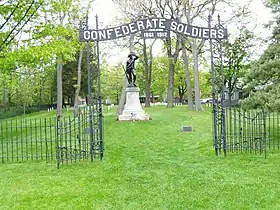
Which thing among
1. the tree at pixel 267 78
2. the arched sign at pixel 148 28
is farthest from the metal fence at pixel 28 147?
the tree at pixel 267 78

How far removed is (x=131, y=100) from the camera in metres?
20.4

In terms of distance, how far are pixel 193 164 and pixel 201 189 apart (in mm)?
2037

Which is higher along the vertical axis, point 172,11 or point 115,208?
point 172,11

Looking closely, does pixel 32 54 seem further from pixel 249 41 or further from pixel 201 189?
pixel 249 41

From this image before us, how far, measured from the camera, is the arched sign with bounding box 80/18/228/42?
28.7ft

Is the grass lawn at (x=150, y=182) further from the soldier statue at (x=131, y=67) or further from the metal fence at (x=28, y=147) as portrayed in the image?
the soldier statue at (x=131, y=67)

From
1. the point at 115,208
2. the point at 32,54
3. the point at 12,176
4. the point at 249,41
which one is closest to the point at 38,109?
the point at 249,41

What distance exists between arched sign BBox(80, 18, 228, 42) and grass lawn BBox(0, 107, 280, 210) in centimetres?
320

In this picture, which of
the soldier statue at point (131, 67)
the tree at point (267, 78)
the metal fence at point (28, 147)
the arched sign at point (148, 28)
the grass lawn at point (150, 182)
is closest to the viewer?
the grass lawn at point (150, 182)

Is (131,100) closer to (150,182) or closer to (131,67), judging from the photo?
(131,67)

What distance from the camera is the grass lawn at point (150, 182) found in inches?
217

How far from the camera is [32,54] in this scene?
12.4 meters

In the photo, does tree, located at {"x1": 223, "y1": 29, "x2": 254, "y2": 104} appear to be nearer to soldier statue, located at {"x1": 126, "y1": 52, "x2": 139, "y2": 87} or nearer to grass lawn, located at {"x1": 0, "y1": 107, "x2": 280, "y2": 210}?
soldier statue, located at {"x1": 126, "y1": 52, "x2": 139, "y2": 87}

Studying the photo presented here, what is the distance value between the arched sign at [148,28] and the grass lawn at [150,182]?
3.20 m
